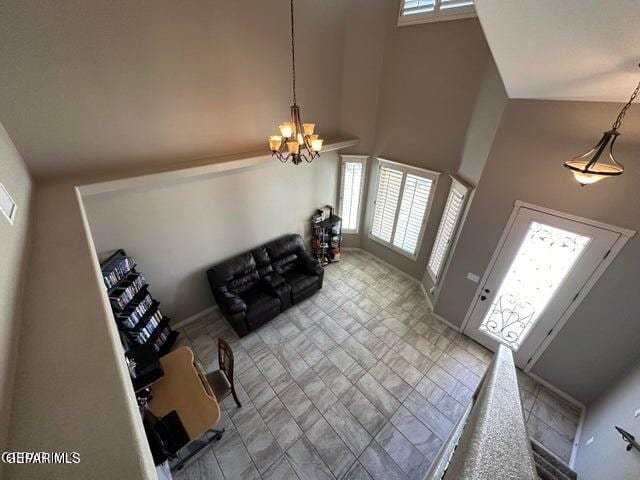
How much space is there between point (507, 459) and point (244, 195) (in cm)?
435

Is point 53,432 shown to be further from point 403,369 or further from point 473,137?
point 473,137

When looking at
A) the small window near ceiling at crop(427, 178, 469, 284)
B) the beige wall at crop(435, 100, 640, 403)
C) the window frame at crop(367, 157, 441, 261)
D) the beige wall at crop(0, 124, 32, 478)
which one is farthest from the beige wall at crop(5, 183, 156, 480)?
the window frame at crop(367, 157, 441, 261)

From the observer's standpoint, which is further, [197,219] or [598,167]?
[197,219]

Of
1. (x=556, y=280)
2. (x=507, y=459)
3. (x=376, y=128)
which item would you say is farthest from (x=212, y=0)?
(x=556, y=280)

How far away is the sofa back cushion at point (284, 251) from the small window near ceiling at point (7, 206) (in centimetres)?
352

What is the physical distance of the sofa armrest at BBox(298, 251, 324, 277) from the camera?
514cm

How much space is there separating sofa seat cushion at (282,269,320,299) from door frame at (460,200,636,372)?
2.74 metres

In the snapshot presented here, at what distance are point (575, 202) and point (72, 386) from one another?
4326mm

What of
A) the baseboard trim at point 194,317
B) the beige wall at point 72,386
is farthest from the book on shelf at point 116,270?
the beige wall at point 72,386

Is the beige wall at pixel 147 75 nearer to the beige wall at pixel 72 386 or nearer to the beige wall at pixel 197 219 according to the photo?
the beige wall at pixel 197 219

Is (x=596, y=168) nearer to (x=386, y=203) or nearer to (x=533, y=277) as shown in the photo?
(x=533, y=277)

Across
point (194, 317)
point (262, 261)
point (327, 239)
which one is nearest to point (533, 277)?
point (327, 239)

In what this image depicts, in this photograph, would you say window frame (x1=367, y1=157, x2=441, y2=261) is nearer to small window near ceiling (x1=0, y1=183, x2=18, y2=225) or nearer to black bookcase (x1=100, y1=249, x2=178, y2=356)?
black bookcase (x1=100, y1=249, x2=178, y2=356)

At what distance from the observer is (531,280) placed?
11.6ft
